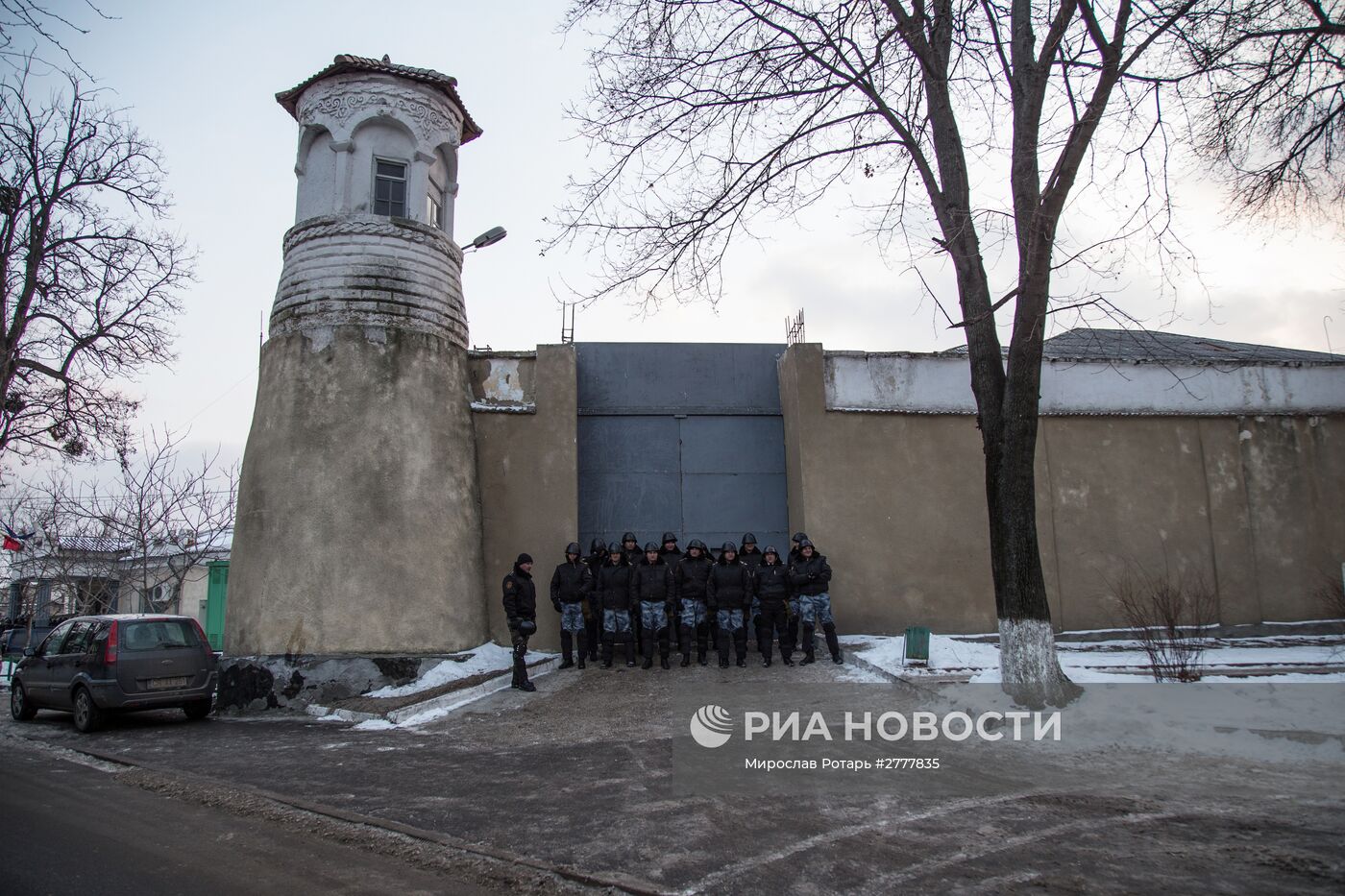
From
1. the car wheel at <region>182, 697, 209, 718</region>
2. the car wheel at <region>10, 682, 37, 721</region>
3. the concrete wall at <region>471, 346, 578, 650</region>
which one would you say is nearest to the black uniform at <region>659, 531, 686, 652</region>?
the concrete wall at <region>471, 346, 578, 650</region>

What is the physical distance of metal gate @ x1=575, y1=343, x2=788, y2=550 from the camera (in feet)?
47.5

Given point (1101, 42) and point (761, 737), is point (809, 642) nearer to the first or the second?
point (761, 737)

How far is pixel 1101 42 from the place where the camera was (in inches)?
344

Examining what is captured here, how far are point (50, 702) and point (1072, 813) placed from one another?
476 inches

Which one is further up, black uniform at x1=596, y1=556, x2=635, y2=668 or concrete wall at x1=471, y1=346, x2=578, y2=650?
concrete wall at x1=471, y1=346, x2=578, y2=650

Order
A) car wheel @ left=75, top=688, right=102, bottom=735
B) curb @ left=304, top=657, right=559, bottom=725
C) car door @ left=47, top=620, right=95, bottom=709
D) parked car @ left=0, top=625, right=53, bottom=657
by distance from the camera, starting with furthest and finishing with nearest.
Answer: parked car @ left=0, top=625, right=53, bottom=657
car door @ left=47, top=620, right=95, bottom=709
car wheel @ left=75, top=688, right=102, bottom=735
curb @ left=304, top=657, right=559, bottom=725

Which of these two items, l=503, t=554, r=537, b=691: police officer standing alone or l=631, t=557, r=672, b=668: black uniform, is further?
l=631, t=557, r=672, b=668: black uniform

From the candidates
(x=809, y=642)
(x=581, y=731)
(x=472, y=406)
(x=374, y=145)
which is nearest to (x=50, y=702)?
(x=472, y=406)

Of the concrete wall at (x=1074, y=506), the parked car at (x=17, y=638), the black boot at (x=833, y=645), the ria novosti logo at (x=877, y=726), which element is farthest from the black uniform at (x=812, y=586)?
the parked car at (x=17, y=638)

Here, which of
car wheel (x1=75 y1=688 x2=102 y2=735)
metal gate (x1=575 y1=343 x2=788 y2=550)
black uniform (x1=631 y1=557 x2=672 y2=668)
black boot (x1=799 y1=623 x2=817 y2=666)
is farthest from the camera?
metal gate (x1=575 y1=343 x2=788 y2=550)

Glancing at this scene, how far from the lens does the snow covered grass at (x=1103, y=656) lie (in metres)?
9.47

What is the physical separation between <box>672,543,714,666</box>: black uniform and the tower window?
696 centimetres

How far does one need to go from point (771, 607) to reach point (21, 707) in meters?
10.3

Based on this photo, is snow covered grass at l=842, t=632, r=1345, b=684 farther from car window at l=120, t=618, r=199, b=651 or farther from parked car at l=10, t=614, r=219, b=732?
car window at l=120, t=618, r=199, b=651
